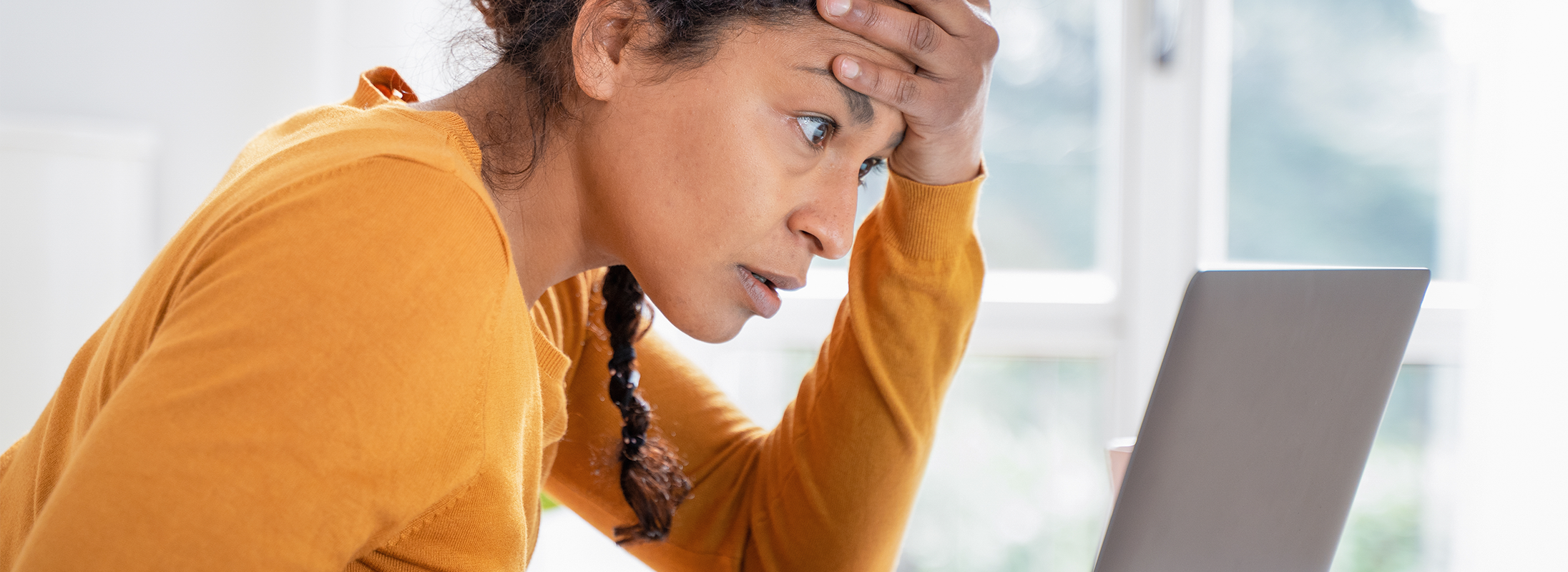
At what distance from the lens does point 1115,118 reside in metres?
2.13

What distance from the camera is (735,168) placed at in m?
0.77

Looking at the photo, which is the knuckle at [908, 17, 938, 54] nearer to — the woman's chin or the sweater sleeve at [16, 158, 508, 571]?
the woman's chin

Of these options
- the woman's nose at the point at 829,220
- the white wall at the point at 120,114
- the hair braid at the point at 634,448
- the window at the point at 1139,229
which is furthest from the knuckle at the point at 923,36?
the window at the point at 1139,229

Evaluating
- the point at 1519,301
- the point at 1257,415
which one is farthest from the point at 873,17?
the point at 1519,301

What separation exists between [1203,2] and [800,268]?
1528mm

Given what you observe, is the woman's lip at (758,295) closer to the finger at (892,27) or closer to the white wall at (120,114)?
the finger at (892,27)

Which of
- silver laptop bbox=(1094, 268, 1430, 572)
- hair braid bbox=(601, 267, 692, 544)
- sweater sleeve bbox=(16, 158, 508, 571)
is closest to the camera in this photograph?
sweater sleeve bbox=(16, 158, 508, 571)

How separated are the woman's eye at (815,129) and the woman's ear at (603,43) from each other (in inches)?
5.3

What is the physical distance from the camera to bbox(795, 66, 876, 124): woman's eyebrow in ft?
2.47

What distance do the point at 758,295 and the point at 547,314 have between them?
→ 0.30 m

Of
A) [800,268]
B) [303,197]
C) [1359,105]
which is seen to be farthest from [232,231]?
[1359,105]

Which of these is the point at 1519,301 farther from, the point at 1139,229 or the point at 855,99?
the point at 855,99

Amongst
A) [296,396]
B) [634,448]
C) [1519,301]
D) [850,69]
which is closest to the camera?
[296,396]

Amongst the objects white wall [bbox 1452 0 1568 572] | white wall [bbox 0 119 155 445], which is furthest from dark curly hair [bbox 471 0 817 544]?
white wall [bbox 1452 0 1568 572]
